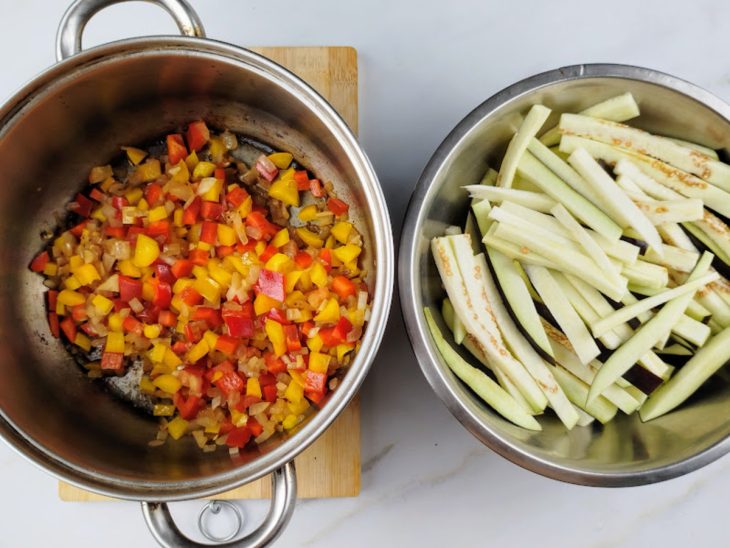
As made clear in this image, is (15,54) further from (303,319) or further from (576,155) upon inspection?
(576,155)

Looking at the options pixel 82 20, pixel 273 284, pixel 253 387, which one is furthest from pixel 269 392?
pixel 82 20

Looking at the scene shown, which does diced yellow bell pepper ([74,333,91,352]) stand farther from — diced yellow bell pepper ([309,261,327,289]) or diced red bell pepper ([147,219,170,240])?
diced yellow bell pepper ([309,261,327,289])

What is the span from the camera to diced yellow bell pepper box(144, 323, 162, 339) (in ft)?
4.77

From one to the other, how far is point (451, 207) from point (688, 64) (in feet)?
2.56

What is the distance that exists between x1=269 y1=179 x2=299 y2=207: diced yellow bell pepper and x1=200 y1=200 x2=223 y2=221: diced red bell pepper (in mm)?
125

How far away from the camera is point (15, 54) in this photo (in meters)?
1.65

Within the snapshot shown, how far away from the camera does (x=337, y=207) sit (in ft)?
4.92

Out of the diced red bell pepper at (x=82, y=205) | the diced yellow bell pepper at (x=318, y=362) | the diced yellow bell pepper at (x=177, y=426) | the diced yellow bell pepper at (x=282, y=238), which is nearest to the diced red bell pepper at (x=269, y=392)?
the diced yellow bell pepper at (x=318, y=362)


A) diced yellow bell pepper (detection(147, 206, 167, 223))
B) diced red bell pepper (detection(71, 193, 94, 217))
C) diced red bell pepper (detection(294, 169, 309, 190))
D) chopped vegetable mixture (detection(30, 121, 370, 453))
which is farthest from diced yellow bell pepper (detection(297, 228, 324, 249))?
diced red bell pepper (detection(71, 193, 94, 217))

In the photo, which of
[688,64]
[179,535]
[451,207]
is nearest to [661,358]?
[451,207]

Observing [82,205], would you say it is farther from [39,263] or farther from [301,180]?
[301,180]

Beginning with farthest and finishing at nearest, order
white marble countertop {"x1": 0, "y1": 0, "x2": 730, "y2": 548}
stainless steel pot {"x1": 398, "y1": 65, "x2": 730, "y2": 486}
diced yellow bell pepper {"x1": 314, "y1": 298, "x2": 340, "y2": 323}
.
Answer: white marble countertop {"x1": 0, "y1": 0, "x2": 730, "y2": 548} → diced yellow bell pepper {"x1": 314, "y1": 298, "x2": 340, "y2": 323} → stainless steel pot {"x1": 398, "y1": 65, "x2": 730, "y2": 486}

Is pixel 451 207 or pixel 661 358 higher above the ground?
pixel 451 207

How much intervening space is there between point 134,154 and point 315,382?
703mm
